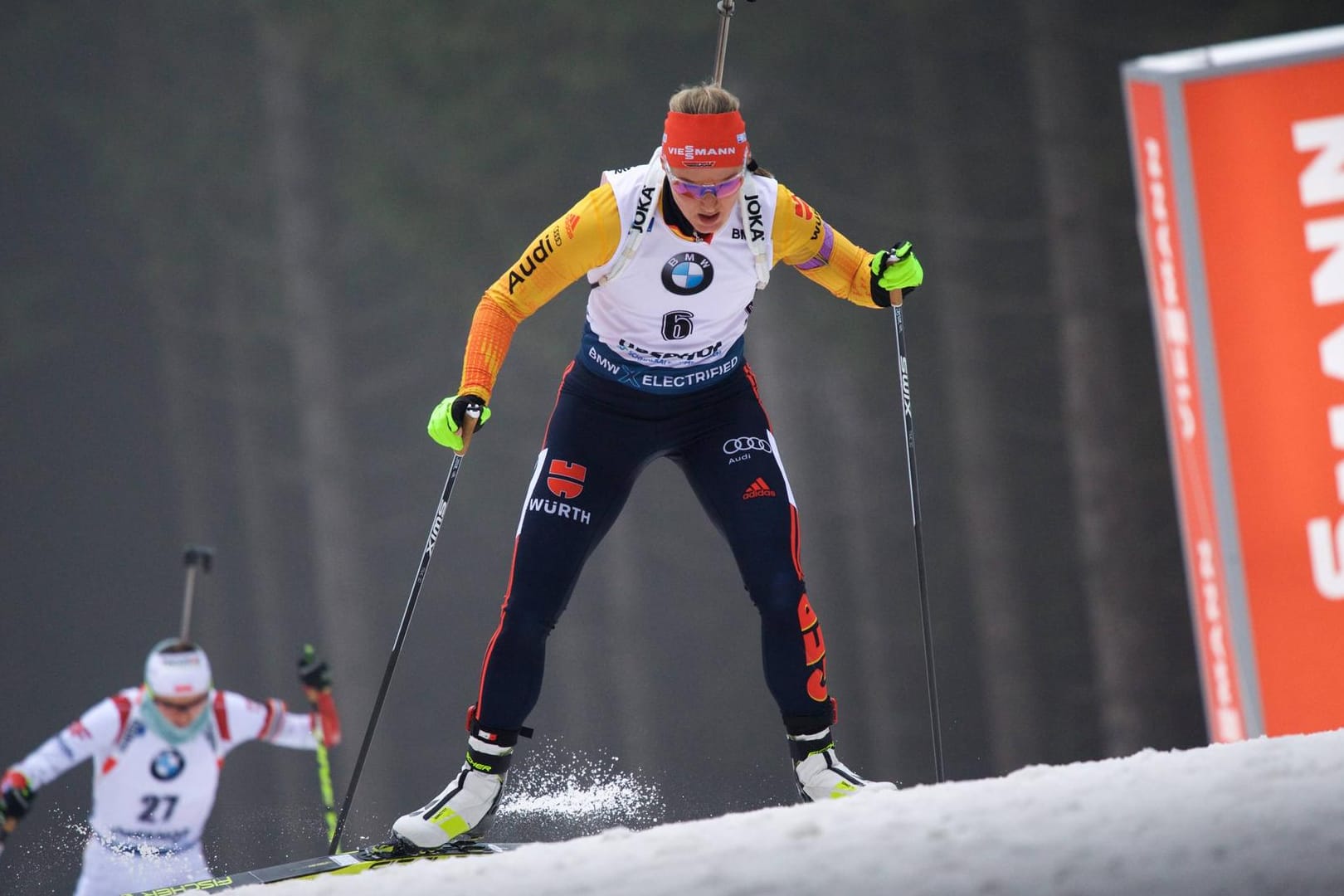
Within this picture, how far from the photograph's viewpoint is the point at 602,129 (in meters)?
7.95

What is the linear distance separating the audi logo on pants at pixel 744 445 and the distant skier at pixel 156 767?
9.44 ft

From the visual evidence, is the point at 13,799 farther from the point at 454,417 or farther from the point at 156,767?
the point at 454,417

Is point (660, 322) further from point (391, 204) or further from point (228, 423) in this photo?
point (228, 423)

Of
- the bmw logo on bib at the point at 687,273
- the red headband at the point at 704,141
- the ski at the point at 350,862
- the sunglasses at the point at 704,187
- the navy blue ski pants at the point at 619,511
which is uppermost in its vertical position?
the red headband at the point at 704,141

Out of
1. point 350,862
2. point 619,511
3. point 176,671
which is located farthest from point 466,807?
point 176,671

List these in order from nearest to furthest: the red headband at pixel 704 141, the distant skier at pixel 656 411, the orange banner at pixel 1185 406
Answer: the red headband at pixel 704 141 < the distant skier at pixel 656 411 < the orange banner at pixel 1185 406

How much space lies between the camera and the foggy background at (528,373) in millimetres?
7949

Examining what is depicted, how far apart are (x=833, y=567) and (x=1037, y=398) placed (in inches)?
65.9

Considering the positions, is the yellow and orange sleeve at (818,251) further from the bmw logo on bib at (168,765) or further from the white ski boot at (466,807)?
the bmw logo on bib at (168,765)

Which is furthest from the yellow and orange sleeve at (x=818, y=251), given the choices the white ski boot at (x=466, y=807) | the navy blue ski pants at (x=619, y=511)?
the white ski boot at (x=466, y=807)

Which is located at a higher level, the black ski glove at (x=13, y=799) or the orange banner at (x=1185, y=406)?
the orange banner at (x=1185, y=406)

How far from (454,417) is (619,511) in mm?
452

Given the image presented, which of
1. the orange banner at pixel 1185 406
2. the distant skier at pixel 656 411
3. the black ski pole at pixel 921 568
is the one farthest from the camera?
the orange banner at pixel 1185 406

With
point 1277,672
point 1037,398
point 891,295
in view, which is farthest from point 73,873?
point 1037,398
